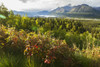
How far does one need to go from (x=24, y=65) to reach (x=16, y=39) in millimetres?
1079

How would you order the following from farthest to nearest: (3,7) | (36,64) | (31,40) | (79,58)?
(3,7)
(31,40)
(79,58)
(36,64)

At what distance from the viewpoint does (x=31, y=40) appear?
8.39 feet

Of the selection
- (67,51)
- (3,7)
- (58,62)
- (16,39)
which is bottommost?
(58,62)

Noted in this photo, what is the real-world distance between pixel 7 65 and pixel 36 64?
725mm

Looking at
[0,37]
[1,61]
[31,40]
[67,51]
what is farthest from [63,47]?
[0,37]

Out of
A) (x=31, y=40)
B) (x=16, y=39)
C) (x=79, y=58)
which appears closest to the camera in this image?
(x=79, y=58)

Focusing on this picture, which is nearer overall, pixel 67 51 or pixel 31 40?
pixel 67 51

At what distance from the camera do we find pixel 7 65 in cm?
210

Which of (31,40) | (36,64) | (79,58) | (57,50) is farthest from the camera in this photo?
(31,40)

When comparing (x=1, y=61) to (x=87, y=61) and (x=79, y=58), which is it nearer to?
(x=79, y=58)

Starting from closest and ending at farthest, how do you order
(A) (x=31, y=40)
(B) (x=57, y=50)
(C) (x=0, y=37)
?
(B) (x=57, y=50)
(A) (x=31, y=40)
(C) (x=0, y=37)

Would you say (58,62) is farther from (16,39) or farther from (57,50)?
(16,39)

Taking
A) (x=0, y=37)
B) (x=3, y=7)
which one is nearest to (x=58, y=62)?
(x=0, y=37)

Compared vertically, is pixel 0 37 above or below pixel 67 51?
above
